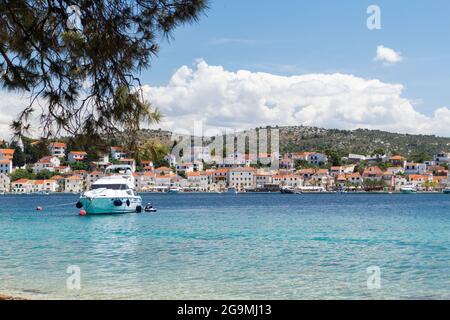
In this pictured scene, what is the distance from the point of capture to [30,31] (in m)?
8.48

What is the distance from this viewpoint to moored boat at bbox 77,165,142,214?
1768 inches

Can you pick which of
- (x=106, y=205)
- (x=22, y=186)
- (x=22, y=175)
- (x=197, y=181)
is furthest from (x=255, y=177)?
(x=106, y=205)

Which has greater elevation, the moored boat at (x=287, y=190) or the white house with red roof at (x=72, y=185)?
the white house with red roof at (x=72, y=185)

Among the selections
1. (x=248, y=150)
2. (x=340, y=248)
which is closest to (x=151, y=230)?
(x=340, y=248)

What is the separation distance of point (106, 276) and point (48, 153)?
310 inches

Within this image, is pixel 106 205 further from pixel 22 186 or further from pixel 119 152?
pixel 22 186

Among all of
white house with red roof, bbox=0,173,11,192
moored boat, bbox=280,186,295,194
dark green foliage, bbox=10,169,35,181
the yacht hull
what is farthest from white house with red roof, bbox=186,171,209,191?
the yacht hull

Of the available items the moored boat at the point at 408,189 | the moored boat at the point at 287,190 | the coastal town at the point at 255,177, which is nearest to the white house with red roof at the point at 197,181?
the coastal town at the point at 255,177

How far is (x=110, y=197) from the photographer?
45406 millimetres

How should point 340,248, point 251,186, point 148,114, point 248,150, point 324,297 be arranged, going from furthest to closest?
point 248,150, point 251,186, point 340,248, point 324,297, point 148,114

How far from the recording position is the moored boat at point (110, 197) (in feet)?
147

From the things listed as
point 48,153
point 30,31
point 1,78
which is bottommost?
point 48,153

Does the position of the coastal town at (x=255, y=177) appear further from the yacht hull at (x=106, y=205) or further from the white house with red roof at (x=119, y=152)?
the white house with red roof at (x=119, y=152)

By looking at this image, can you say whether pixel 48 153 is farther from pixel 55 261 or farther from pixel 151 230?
pixel 151 230
